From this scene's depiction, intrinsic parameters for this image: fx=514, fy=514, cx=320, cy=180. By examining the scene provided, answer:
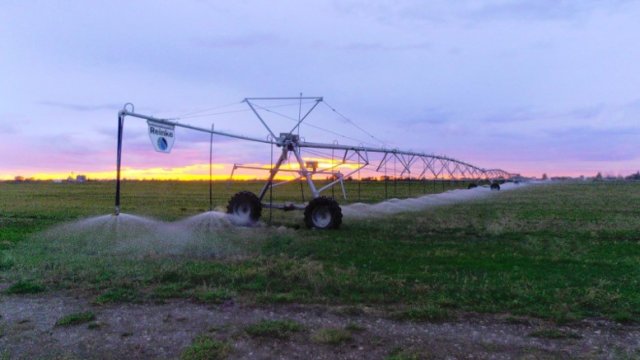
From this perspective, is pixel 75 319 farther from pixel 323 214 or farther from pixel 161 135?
pixel 323 214

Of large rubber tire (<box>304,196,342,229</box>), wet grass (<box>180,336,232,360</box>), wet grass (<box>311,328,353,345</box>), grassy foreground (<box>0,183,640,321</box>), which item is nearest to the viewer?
wet grass (<box>180,336,232,360</box>)

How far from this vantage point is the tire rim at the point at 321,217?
1688 centimetres

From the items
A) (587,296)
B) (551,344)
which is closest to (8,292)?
(551,344)

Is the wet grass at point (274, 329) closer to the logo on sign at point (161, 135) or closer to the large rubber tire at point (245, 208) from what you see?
the logo on sign at point (161, 135)

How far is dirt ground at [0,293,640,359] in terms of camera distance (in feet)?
18.5

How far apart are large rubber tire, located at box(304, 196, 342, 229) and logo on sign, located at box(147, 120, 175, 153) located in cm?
507

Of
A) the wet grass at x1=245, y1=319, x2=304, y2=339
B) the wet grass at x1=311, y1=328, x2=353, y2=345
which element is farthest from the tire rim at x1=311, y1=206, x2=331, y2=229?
the wet grass at x1=311, y1=328, x2=353, y2=345

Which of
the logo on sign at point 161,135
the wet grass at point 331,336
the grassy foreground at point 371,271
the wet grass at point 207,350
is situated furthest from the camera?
the logo on sign at point 161,135

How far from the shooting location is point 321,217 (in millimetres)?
17000

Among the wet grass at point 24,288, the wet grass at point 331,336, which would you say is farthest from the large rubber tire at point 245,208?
the wet grass at point 331,336

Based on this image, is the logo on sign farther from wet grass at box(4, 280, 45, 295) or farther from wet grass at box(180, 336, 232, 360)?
wet grass at box(180, 336, 232, 360)

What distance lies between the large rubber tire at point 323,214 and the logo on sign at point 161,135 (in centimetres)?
507

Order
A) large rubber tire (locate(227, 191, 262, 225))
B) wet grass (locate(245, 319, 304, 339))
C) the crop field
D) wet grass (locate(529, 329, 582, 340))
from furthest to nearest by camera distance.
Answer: large rubber tire (locate(227, 191, 262, 225))
the crop field
wet grass (locate(245, 319, 304, 339))
wet grass (locate(529, 329, 582, 340))

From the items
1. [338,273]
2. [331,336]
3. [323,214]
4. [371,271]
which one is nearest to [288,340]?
[331,336]
